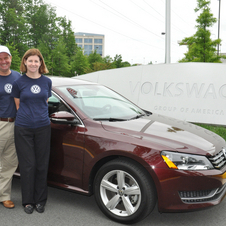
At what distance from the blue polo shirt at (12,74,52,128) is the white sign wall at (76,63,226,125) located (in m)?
6.79

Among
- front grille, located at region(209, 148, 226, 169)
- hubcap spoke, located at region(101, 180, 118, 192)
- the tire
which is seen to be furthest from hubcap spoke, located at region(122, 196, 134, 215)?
front grille, located at region(209, 148, 226, 169)

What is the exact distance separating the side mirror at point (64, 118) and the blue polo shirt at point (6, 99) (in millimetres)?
471

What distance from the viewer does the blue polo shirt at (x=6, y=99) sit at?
339cm

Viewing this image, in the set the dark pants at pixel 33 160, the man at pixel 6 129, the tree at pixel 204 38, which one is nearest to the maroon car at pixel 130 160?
the dark pants at pixel 33 160

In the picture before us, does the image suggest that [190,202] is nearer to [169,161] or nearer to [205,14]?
[169,161]

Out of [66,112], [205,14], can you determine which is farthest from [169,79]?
[205,14]

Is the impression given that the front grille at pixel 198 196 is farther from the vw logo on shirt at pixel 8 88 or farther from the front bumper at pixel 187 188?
the vw logo on shirt at pixel 8 88

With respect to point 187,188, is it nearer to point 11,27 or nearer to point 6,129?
point 6,129

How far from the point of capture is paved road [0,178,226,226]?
318cm

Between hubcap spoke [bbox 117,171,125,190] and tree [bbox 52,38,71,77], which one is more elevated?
tree [bbox 52,38,71,77]

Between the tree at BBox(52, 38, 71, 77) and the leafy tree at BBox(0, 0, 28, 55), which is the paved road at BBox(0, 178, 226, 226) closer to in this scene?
the tree at BBox(52, 38, 71, 77)

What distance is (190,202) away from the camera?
2.91 m

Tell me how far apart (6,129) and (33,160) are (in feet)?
1.66

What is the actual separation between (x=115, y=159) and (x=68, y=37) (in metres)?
54.8
